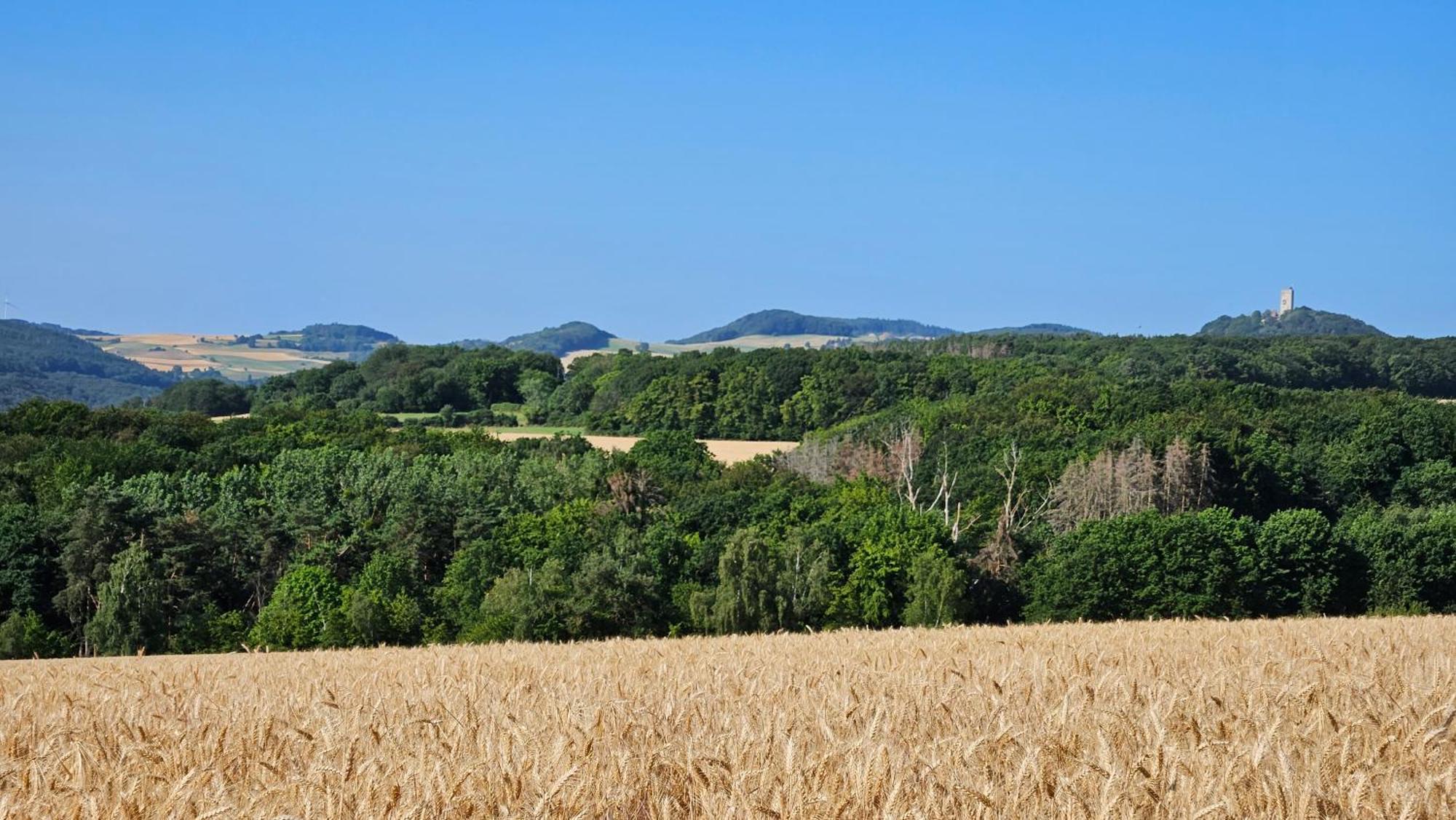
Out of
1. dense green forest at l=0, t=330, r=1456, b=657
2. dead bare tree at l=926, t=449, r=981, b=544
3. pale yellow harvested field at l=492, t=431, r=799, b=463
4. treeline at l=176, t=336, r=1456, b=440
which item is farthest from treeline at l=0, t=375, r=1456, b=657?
treeline at l=176, t=336, r=1456, b=440

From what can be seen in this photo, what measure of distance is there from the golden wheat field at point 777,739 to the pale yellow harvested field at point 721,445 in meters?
104

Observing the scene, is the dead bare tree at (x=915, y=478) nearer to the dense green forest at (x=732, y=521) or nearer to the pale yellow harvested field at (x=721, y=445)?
the dense green forest at (x=732, y=521)

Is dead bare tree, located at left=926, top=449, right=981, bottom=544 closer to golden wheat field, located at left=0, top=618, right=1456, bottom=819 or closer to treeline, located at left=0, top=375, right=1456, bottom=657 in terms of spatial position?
treeline, located at left=0, top=375, right=1456, bottom=657

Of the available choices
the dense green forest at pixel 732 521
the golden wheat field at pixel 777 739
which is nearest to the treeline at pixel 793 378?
the dense green forest at pixel 732 521

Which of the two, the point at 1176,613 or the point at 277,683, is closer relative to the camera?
the point at 277,683

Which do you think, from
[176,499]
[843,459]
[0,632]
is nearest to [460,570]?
[0,632]

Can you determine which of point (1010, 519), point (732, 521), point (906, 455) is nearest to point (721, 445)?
point (906, 455)

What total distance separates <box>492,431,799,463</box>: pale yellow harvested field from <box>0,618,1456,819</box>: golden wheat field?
4096 inches

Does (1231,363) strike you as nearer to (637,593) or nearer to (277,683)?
(637,593)

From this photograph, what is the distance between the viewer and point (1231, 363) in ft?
557

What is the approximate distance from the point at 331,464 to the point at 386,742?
8865cm

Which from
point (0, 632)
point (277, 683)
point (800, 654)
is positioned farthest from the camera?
point (0, 632)

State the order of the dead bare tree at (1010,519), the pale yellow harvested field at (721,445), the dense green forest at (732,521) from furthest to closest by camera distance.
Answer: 1. the pale yellow harvested field at (721,445)
2. the dead bare tree at (1010,519)
3. the dense green forest at (732,521)

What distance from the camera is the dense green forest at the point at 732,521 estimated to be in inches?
2270
